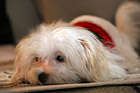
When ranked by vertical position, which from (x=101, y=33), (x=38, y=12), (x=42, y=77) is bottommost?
(x=42, y=77)

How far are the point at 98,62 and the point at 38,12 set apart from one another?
1917 millimetres

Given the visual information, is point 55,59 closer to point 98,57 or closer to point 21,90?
point 98,57

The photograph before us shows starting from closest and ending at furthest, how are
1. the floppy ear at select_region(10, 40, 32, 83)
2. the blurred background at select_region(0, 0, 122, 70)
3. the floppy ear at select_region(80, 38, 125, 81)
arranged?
1. the floppy ear at select_region(80, 38, 125, 81)
2. the floppy ear at select_region(10, 40, 32, 83)
3. the blurred background at select_region(0, 0, 122, 70)

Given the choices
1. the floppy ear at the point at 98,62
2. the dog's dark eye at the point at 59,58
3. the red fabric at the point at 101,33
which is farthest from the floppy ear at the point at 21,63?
the red fabric at the point at 101,33

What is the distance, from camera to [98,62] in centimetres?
128

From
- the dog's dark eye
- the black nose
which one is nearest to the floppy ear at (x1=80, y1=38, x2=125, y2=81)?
the dog's dark eye

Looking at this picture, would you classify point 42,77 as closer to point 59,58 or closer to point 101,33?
point 59,58

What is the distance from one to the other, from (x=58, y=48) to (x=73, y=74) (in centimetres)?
17

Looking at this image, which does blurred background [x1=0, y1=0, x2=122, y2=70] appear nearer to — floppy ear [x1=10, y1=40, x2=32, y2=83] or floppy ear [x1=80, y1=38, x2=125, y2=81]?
floppy ear [x1=10, y1=40, x2=32, y2=83]

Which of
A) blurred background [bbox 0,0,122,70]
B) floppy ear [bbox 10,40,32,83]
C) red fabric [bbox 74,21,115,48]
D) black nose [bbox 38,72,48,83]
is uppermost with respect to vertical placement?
blurred background [bbox 0,0,122,70]

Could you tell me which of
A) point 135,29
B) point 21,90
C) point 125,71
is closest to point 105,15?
point 135,29

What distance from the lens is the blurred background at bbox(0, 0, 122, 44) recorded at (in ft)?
7.71

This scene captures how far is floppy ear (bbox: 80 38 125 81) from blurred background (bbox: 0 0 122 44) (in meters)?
1.08

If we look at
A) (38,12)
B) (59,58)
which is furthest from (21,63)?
(38,12)
